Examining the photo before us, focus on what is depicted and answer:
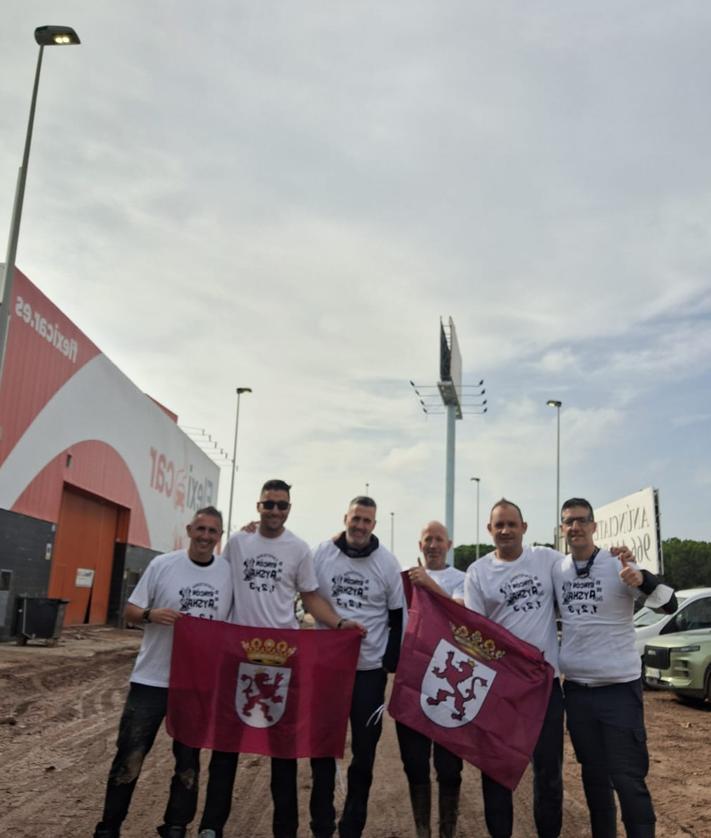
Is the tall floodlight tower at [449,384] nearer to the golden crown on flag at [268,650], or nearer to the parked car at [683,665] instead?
the parked car at [683,665]

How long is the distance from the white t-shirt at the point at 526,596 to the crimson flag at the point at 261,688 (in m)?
0.97

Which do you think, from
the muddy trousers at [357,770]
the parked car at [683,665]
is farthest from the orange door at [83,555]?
the muddy trousers at [357,770]

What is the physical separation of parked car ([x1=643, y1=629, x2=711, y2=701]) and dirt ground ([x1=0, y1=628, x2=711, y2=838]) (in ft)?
1.36

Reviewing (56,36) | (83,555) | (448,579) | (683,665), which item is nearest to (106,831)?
(448,579)

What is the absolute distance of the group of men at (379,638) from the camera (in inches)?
189

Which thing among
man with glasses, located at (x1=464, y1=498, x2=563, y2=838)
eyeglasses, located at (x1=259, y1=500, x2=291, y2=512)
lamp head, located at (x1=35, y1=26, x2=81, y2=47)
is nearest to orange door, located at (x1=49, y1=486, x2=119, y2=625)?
lamp head, located at (x1=35, y1=26, x2=81, y2=47)

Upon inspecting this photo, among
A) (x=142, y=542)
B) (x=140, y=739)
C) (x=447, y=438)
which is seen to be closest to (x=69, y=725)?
(x=140, y=739)

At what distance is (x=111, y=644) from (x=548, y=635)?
18.5 meters

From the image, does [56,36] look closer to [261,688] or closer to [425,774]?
[261,688]

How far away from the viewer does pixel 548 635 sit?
17.2 feet

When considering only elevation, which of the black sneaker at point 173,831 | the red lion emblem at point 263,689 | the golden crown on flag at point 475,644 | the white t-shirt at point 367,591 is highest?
the white t-shirt at point 367,591

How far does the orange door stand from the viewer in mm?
23516

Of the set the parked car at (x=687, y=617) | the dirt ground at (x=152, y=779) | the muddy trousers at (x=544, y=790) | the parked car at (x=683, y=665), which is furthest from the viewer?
the parked car at (x=687, y=617)

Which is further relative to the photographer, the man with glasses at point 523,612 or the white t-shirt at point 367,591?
the white t-shirt at point 367,591
